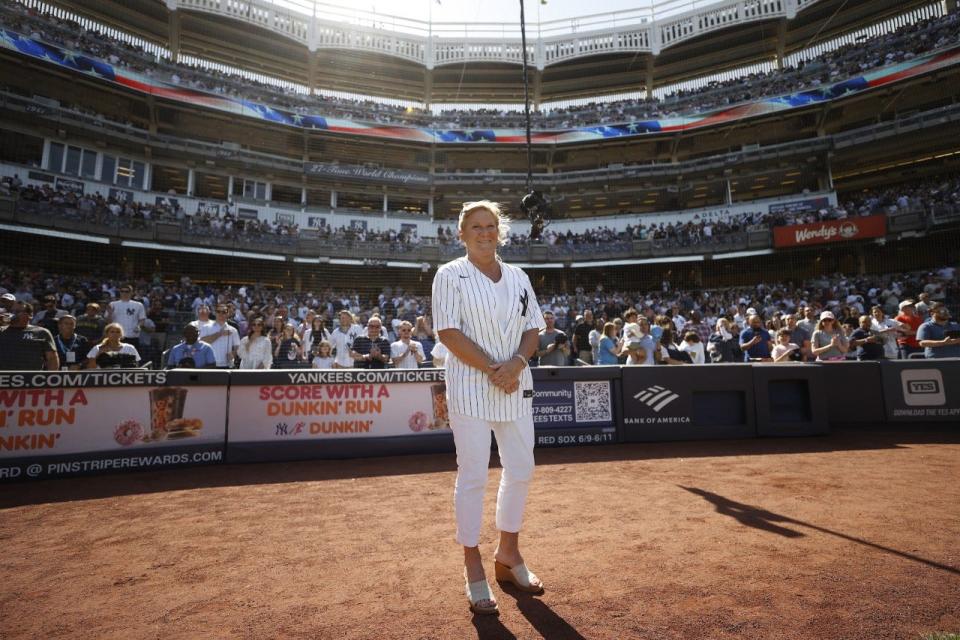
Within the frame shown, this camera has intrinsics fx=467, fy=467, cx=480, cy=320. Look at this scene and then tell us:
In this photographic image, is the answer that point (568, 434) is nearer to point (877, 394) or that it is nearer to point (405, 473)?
point (405, 473)

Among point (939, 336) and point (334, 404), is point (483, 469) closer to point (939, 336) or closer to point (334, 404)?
point (334, 404)

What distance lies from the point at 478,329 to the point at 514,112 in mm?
39114

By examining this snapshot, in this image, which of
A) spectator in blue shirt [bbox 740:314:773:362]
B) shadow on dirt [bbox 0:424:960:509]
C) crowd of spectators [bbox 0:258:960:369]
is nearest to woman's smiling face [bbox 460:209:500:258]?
shadow on dirt [bbox 0:424:960:509]

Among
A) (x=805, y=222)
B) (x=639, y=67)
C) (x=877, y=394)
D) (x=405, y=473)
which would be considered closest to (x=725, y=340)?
(x=877, y=394)

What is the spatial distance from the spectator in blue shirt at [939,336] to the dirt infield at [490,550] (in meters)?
3.92

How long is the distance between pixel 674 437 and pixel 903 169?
34.5 metres

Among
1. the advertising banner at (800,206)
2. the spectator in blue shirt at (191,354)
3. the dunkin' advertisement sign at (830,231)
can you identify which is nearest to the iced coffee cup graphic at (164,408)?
the spectator in blue shirt at (191,354)

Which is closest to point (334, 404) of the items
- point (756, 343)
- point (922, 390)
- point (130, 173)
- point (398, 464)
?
point (398, 464)

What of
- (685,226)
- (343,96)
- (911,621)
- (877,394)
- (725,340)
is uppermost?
(343,96)

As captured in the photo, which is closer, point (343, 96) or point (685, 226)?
point (685, 226)

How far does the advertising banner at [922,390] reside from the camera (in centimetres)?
786

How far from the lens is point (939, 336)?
8.39 metres

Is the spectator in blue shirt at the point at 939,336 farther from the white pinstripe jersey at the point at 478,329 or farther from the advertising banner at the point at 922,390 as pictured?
the white pinstripe jersey at the point at 478,329

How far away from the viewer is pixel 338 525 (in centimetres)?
378
